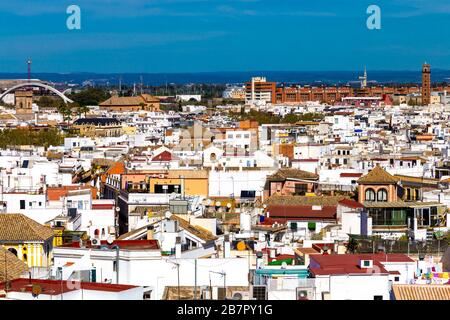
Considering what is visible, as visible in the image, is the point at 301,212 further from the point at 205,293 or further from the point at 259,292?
the point at 205,293

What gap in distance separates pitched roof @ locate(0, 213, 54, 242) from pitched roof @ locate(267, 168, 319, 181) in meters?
8.90

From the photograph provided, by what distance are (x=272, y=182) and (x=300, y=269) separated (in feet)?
37.3

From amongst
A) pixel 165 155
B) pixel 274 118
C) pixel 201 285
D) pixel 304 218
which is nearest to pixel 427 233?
pixel 304 218

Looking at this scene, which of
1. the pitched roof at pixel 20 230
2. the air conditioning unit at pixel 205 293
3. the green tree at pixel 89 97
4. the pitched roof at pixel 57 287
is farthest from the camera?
the green tree at pixel 89 97

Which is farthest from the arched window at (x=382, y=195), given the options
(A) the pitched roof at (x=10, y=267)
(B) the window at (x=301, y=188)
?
(A) the pitched roof at (x=10, y=267)

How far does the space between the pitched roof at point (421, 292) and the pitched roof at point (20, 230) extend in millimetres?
4900

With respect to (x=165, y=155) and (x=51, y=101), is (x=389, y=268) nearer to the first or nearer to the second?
(x=165, y=155)

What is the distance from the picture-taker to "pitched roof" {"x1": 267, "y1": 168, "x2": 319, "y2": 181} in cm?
2185

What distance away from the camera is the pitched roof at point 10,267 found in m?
9.96

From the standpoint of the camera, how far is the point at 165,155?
26250mm

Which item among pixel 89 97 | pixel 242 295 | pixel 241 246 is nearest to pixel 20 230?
pixel 241 246

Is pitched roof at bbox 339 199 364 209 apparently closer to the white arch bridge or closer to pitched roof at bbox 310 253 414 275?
pitched roof at bbox 310 253 414 275

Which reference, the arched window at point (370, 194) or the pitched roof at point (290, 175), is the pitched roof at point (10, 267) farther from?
the pitched roof at point (290, 175)

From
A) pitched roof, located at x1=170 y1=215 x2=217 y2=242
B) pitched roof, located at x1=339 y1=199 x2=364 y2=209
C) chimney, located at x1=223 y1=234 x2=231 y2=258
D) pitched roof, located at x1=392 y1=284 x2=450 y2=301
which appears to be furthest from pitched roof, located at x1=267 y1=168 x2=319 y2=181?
pitched roof, located at x1=392 y1=284 x2=450 y2=301
